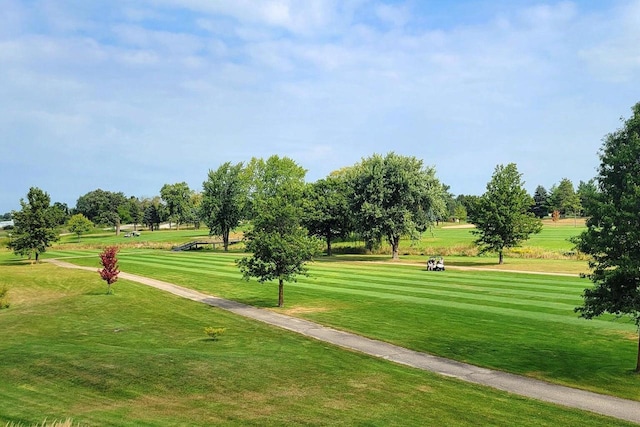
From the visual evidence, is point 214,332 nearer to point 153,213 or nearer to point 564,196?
point 564,196

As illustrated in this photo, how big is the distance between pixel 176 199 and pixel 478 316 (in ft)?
493

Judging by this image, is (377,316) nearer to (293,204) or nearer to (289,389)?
(293,204)

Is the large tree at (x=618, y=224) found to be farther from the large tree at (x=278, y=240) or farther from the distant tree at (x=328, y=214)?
the distant tree at (x=328, y=214)

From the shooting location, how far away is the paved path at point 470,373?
13.0 m

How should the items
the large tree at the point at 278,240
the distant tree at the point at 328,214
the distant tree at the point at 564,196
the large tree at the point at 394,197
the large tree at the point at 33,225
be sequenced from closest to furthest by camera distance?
the large tree at the point at 278,240 < the large tree at the point at 33,225 < the large tree at the point at 394,197 < the distant tree at the point at 328,214 < the distant tree at the point at 564,196

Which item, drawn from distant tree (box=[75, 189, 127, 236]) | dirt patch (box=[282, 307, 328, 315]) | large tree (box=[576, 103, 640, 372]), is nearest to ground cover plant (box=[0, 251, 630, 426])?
large tree (box=[576, 103, 640, 372])

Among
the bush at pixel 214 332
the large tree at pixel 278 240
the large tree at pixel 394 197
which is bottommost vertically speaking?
the bush at pixel 214 332

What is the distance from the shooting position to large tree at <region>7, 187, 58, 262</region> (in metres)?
57.0

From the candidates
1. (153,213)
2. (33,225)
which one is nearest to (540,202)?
(153,213)

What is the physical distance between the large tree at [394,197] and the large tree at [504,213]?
30.0 feet

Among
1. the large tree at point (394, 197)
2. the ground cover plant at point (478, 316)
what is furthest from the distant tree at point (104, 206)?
the ground cover plant at point (478, 316)

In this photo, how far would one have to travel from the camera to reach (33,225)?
2266 inches

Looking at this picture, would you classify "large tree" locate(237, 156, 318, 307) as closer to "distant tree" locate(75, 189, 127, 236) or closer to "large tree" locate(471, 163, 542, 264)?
"large tree" locate(471, 163, 542, 264)

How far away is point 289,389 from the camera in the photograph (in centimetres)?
1359
